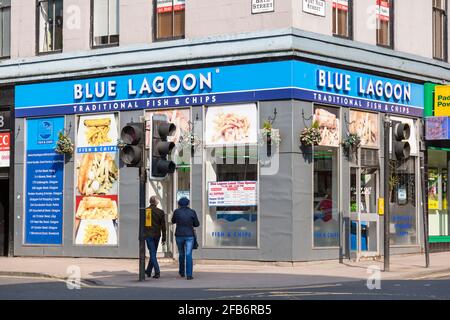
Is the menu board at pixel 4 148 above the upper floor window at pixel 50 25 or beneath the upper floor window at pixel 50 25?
beneath

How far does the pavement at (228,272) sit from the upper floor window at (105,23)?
629 cm

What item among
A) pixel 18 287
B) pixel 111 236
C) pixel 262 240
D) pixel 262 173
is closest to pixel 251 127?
pixel 262 173

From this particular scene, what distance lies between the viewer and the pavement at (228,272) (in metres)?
19.5

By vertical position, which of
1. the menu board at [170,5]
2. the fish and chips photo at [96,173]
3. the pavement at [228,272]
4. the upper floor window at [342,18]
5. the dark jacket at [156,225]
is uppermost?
the menu board at [170,5]

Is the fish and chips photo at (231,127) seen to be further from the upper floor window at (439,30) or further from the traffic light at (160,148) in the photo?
the upper floor window at (439,30)

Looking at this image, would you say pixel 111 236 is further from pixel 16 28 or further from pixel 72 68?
pixel 16 28

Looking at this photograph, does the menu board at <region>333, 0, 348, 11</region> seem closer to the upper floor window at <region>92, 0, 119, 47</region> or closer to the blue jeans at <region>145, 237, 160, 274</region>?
the upper floor window at <region>92, 0, 119, 47</region>

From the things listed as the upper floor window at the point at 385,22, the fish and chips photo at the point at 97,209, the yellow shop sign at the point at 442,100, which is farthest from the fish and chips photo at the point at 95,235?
the yellow shop sign at the point at 442,100

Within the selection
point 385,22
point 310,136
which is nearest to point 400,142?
point 310,136

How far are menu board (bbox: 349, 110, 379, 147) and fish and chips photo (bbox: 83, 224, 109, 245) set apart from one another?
7433 mm

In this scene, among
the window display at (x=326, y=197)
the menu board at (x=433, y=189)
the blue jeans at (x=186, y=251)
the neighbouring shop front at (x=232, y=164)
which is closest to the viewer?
the blue jeans at (x=186, y=251)

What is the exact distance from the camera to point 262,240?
2372cm

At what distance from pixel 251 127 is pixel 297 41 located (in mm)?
2464
